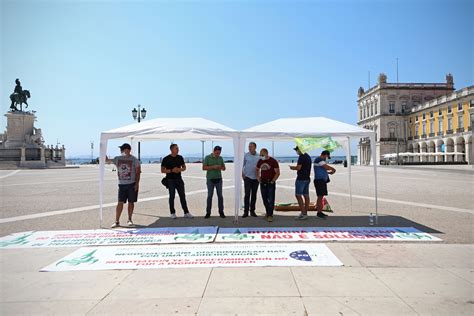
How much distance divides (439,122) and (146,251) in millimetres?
76073

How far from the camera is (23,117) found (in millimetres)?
43938

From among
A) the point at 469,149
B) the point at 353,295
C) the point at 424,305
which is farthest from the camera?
the point at 469,149

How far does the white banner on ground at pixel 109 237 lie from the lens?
234 inches

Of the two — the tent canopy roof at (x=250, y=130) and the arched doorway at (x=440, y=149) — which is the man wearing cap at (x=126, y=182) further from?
the arched doorway at (x=440, y=149)

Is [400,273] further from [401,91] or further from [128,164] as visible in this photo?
[401,91]

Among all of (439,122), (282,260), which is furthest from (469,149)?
(282,260)

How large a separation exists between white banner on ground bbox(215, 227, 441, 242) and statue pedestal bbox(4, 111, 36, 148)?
1826 inches

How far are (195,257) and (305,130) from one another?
447cm

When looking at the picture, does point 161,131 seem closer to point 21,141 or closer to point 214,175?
point 214,175

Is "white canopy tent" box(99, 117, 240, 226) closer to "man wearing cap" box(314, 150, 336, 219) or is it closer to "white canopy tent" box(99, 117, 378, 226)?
"white canopy tent" box(99, 117, 378, 226)

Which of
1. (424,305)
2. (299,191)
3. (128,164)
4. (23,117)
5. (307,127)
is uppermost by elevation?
(23,117)

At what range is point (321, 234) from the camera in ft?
21.0

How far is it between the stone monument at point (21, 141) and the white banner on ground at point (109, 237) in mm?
41772

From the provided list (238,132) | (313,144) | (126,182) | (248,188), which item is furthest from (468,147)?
(126,182)
